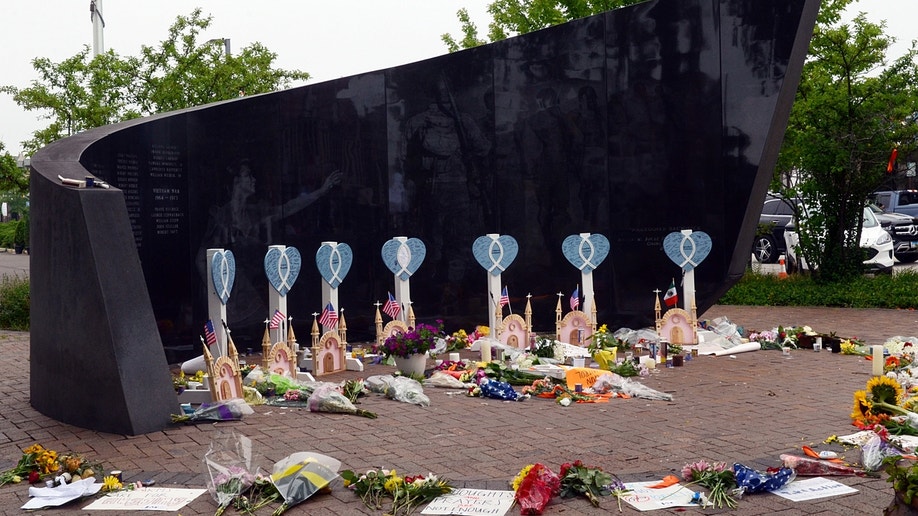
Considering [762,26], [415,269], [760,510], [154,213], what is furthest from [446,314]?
[760,510]

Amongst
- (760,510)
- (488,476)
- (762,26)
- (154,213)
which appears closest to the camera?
(760,510)

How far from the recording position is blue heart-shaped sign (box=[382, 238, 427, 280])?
11.9m

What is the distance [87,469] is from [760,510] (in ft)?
13.9

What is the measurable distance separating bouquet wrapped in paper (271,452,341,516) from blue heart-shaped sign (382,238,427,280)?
20.4 ft

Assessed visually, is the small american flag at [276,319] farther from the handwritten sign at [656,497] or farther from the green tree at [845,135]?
the green tree at [845,135]

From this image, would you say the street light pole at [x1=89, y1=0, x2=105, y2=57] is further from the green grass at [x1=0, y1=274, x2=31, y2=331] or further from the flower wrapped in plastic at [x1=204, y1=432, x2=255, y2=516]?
the flower wrapped in plastic at [x1=204, y1=432, x2=255, y2=516]

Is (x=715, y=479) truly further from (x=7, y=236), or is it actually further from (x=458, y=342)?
(x=7, y=236)

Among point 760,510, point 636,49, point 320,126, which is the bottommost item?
point 760,510

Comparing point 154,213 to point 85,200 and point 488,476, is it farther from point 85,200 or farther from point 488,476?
point 488,476

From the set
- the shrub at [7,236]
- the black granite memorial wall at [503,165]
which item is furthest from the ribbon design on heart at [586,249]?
the shrub at [7,236]

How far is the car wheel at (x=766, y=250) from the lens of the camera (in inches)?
900

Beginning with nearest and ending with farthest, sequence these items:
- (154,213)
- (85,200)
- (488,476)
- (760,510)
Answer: (760,510) → (488,476) → (85,200) → (154,213)

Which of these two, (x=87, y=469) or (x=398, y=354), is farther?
(x=398, y=354)

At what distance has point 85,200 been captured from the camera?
298 inches
